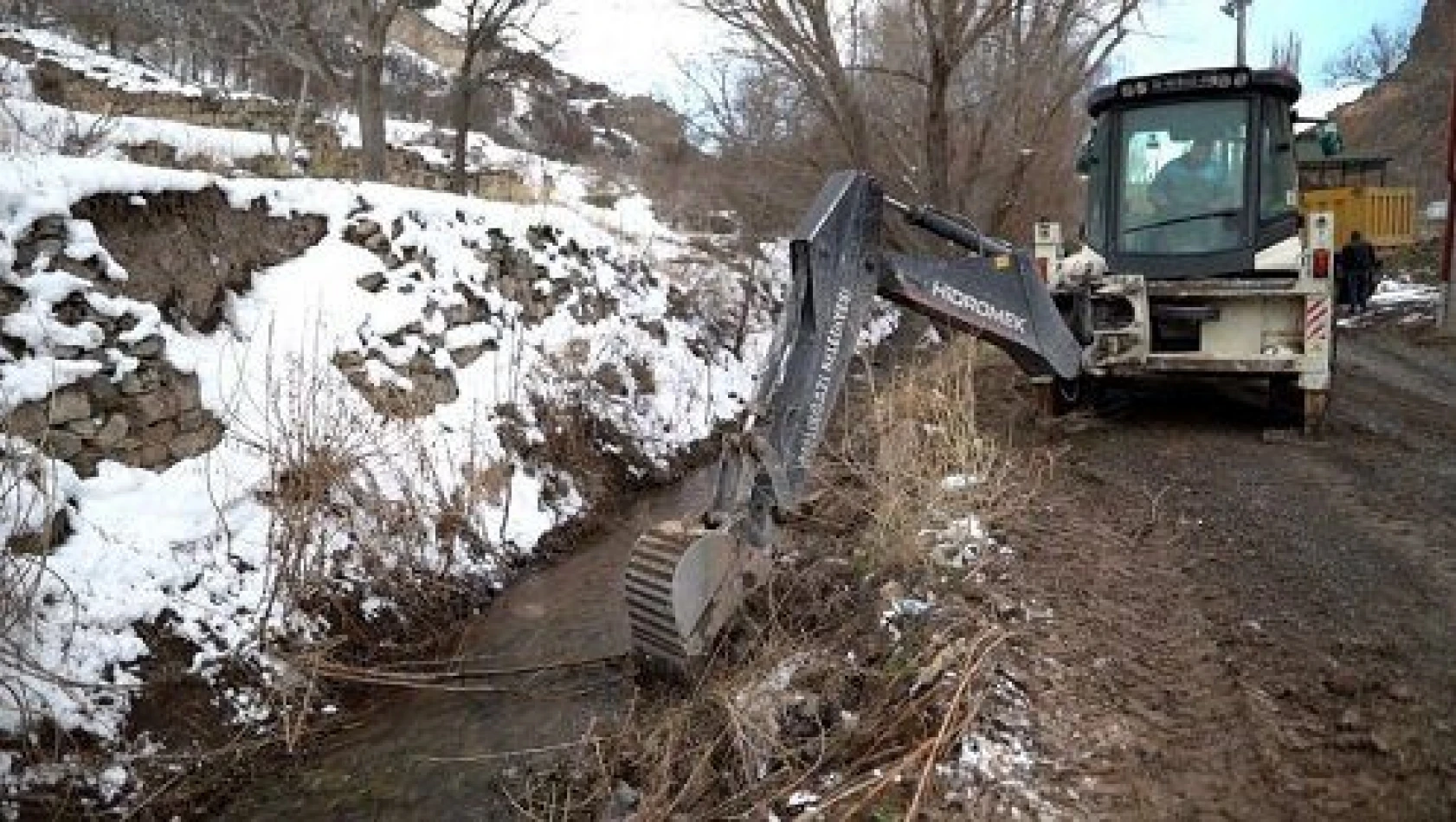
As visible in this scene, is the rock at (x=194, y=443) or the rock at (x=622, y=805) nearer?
the rock at (x=622, y=805)

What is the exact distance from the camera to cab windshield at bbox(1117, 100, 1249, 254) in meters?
7.63

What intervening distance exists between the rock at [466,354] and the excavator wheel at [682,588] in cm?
435

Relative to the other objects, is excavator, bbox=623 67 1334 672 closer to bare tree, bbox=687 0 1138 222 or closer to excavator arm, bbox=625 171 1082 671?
excavator arm, bbox=625 171 1082 671

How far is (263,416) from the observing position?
6.05 metres

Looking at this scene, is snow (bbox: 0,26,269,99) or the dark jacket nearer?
the dark jacket

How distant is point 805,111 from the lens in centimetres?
1909

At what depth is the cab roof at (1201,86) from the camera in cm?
759

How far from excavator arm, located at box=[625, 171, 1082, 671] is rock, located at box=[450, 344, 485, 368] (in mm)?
4091

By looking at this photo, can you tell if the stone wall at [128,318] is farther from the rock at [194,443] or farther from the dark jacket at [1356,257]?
the dark jacket at [1356,257]

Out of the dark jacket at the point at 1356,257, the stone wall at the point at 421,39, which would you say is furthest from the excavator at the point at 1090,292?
the stone wall at the point at 421,39

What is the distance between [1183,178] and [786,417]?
16.3 feet

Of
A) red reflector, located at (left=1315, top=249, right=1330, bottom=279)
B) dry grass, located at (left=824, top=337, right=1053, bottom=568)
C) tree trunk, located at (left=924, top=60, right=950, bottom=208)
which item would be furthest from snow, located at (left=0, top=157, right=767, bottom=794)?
tree trunk, located at (left=924, top=60, right=950, bottom=208)

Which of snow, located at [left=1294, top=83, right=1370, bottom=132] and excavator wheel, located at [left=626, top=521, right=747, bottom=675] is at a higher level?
snow, located at [left=1294, top=83, right=1370, bottom=132]

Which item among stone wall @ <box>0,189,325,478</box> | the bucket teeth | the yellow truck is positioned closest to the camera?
the bucket teeth
